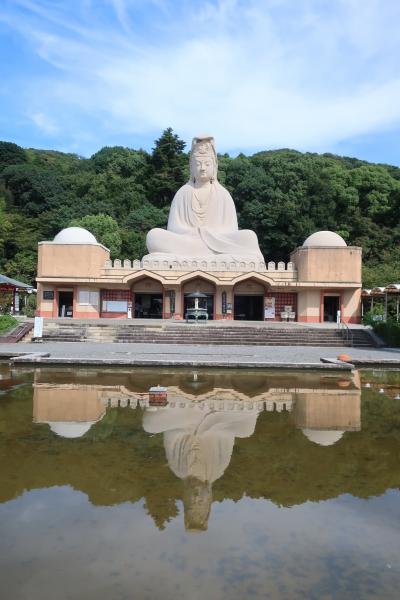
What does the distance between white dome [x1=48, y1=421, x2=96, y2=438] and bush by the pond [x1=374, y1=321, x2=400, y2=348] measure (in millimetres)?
15067

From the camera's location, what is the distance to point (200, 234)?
30.5 m

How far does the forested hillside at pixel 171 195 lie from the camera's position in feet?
136

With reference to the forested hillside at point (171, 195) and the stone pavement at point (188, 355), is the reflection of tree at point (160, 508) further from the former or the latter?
the forested hillside at point (171, 195)

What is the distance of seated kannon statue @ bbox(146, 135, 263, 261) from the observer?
29.8 m

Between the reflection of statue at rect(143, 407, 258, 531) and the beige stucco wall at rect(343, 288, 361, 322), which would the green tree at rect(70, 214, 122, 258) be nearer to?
the beige stucco wall at rect(343, 288, 361, 322)

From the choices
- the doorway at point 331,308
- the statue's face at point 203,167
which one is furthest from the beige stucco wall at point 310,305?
the statue's face at point 203,167

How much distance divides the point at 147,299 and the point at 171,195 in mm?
25442

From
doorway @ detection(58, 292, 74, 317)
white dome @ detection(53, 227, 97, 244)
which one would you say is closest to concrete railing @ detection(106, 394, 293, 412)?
doorway @ detection(58, 292, 74, 317)

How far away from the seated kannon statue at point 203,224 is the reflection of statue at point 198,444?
21642mm

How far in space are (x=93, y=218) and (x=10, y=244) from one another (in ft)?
26.5

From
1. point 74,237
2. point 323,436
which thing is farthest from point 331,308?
point 323,436

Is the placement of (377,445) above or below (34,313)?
below

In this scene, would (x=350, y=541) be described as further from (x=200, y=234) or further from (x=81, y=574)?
(x=200, y=234)

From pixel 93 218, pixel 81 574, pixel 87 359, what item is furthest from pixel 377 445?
pixel 93 218
